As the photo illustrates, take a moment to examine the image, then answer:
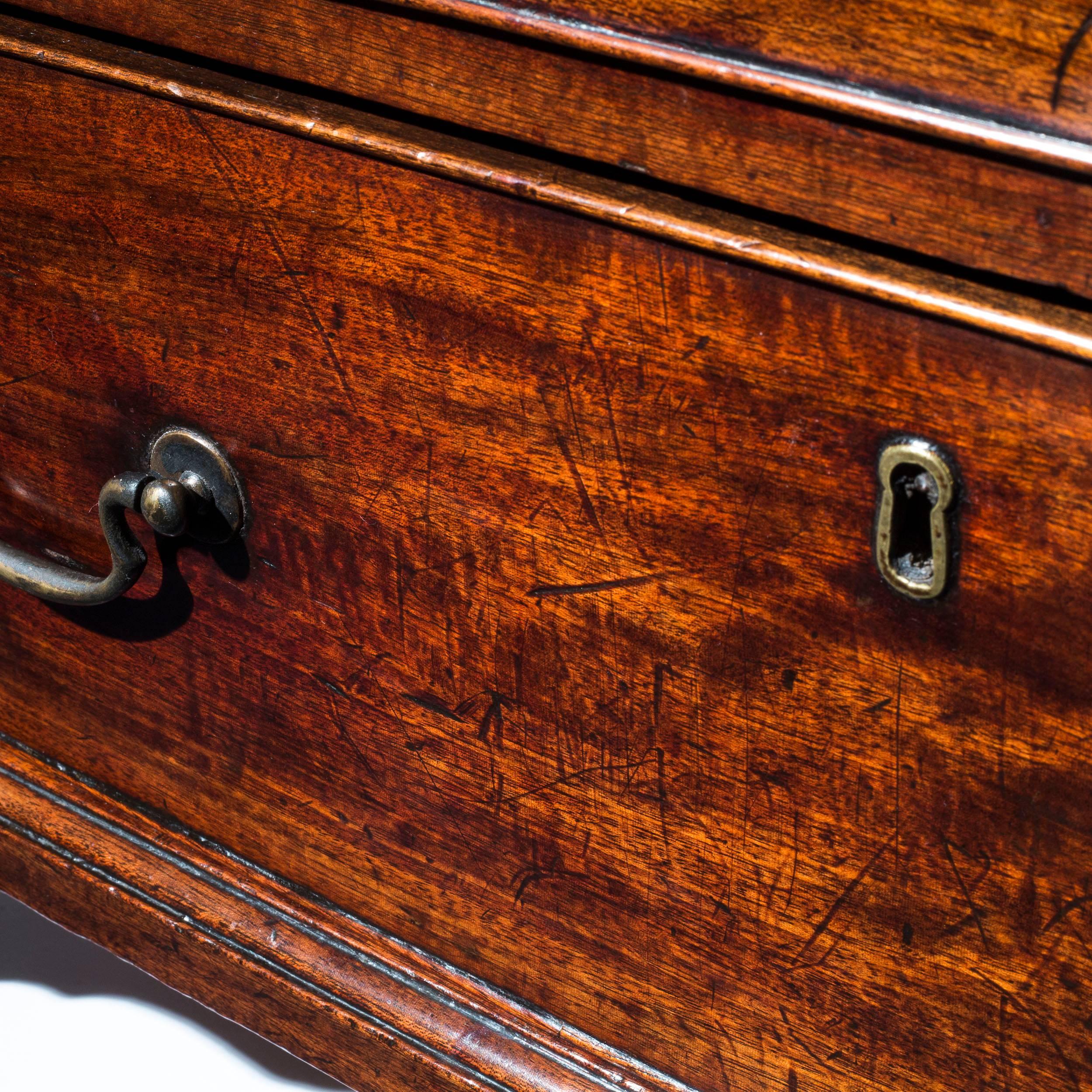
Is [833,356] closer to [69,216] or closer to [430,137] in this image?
[430,137]

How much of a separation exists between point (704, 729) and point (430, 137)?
25 centimetres

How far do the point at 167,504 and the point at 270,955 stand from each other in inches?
10.9

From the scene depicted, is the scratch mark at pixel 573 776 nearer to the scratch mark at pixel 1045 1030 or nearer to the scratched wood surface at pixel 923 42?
the scratch mark at pixel 1045 1030

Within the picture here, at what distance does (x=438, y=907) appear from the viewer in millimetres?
642

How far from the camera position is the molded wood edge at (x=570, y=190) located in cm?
38

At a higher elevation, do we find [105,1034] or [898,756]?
[898,756]

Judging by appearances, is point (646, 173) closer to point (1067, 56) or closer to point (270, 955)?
point (1067, 56)

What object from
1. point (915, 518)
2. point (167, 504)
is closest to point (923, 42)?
point (915, 518)

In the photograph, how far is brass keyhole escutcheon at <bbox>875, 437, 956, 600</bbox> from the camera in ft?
1.35

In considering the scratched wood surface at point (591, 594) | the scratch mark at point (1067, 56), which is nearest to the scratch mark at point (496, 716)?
the scratched wood surface at point (591, 594)

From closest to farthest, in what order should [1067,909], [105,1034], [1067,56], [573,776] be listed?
[1067,56]
[1067,909]
[573,776]
[105,1034]

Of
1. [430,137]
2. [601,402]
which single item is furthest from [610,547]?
[430,137]

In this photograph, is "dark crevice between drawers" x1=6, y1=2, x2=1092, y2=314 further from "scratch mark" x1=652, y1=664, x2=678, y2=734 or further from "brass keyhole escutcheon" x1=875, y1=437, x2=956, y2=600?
"scratch mark" x1=652, y1=664, x2=678, y2=734

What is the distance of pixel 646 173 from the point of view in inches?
16.8
